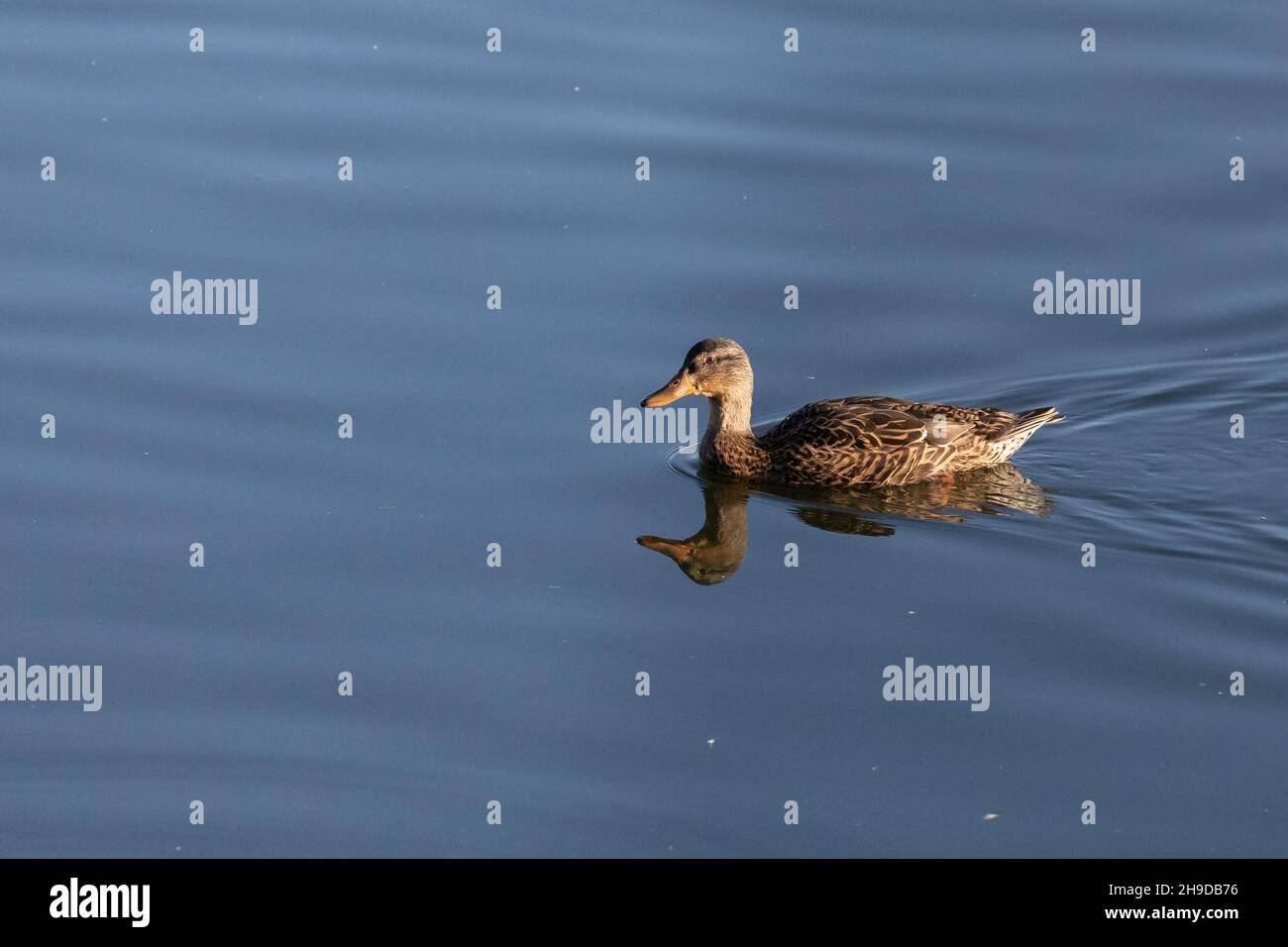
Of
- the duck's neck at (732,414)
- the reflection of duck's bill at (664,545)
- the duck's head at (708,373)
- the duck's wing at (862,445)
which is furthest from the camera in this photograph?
the duck's neck at (732,414)

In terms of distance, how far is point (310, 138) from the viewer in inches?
711

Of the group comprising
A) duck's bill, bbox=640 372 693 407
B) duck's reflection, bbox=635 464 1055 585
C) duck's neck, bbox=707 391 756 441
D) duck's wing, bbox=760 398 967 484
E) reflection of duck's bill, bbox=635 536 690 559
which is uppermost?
duck's bill, bbox=640 372 693 407

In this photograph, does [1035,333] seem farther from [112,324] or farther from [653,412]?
[112,324]

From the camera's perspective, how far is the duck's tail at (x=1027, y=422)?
1392cm

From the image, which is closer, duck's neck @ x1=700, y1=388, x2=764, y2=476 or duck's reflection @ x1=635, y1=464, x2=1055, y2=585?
duck's reflection @ x1=635, y1=464, x2=1055, y2=585

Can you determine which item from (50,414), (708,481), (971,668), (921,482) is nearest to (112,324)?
(50,414)

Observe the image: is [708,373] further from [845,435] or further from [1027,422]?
[1027,422]

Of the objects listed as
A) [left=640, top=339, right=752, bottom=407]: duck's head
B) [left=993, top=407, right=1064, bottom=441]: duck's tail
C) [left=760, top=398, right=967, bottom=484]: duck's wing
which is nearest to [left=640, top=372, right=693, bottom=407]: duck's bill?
[left=640, top=339, right=752, bottom=407]: duck's head

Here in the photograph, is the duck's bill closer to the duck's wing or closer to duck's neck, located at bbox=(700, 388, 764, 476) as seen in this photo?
→ duck's neck, located at bbox=(700, 388, 764, 476)

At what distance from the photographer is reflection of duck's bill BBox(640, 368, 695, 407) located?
14.3m

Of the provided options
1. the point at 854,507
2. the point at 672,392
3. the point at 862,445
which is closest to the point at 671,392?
the point at 672,392

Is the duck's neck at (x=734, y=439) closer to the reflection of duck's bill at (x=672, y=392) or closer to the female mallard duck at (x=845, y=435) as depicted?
the female mallard duck at (x=845, y=435)

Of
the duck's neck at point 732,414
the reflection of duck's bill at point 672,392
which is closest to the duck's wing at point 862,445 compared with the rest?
the duck's neck at point 732,414

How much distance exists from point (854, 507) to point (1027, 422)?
4.35 feet
